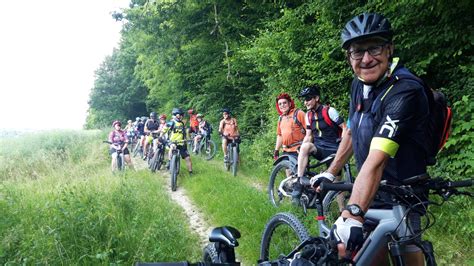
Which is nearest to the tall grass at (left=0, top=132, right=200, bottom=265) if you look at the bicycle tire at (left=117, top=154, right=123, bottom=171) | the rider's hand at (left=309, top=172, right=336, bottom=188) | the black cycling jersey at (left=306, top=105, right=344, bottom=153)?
the black cycling jersey at (left=306, top=105, right=344, bottom=153)

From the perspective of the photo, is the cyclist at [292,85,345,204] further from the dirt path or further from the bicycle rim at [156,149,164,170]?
the bicycle rim at [156,149,164,170]

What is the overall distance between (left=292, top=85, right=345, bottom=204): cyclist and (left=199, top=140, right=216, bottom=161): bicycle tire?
9.26m

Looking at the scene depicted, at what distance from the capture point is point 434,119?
7.17 ft

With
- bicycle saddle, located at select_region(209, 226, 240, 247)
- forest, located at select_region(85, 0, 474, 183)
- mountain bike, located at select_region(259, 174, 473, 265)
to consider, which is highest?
forest, located at select_region(85, 0, 474, 183)

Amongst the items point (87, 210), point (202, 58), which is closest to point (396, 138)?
point (87, 210)

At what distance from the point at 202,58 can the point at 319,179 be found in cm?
1601

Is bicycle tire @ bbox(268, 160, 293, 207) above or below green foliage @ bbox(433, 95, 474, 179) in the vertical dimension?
below

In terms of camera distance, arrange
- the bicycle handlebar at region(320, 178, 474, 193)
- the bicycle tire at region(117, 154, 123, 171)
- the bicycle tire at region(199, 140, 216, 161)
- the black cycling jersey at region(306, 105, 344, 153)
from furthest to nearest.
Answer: the bicycle tire at region(199, 140, 216, 161)
the bicycle tire at region(117, 154, 123, 171)
the black cycling jersey at region(306, 105, 344, 153)
the bicycle handlebar at region(320, 178, 474, 193)

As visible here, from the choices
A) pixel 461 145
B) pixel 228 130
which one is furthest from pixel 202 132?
pixel 461 145

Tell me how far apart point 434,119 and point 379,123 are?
0.36 m

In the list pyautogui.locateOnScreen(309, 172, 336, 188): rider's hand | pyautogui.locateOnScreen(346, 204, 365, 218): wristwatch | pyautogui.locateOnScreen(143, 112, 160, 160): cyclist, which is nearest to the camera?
pyautogui.locateOnScreen(346, 204, 365, 218): wristwatch

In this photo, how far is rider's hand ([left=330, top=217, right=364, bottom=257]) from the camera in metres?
1.78

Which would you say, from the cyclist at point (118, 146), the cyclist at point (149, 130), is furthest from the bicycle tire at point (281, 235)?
the cyclist at point (149, 130)

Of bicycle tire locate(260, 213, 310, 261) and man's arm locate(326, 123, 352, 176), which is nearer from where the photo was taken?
man's arm locate(326, 123, 352, 176)
